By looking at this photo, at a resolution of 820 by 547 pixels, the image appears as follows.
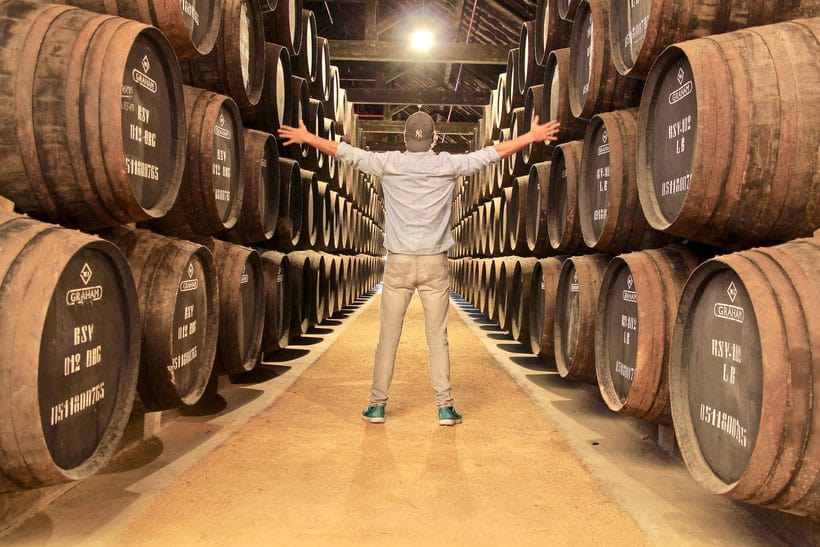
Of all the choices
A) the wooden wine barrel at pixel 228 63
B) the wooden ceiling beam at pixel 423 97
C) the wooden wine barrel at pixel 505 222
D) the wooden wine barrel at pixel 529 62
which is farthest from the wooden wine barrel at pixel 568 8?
the wooden ceiling beam at pixel 423 97

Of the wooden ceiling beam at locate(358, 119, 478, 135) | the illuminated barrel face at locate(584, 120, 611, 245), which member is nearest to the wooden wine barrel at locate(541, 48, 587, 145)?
the illuminated barrel face at locate(584, 120, 611, 245)

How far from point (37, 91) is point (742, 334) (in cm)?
223

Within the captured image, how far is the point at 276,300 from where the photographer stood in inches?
191

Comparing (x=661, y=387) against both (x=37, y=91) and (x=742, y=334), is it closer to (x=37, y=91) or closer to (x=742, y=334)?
(x=742, y=334)

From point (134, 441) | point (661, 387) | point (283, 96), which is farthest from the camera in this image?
point (283, 96)

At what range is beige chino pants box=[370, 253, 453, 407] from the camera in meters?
3.62

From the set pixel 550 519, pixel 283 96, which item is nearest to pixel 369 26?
pixel 283 96

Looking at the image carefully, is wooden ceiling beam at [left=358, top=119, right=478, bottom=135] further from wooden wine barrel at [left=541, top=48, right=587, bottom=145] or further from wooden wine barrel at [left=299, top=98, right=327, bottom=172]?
wooden wine barrel at [left=541, top=48, right=587, bottom=145]

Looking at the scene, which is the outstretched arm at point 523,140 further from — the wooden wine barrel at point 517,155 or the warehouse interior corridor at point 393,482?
the wooden wine barrel at point 517,155

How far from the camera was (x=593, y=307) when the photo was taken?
3.67 metres

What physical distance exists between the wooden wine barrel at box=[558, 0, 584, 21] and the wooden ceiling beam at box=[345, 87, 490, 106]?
26.1 ft

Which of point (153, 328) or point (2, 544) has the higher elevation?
point (153, 328)

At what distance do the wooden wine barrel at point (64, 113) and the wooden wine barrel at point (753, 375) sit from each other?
193cm

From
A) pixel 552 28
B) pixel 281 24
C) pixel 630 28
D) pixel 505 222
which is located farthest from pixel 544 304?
pixel 281 24
